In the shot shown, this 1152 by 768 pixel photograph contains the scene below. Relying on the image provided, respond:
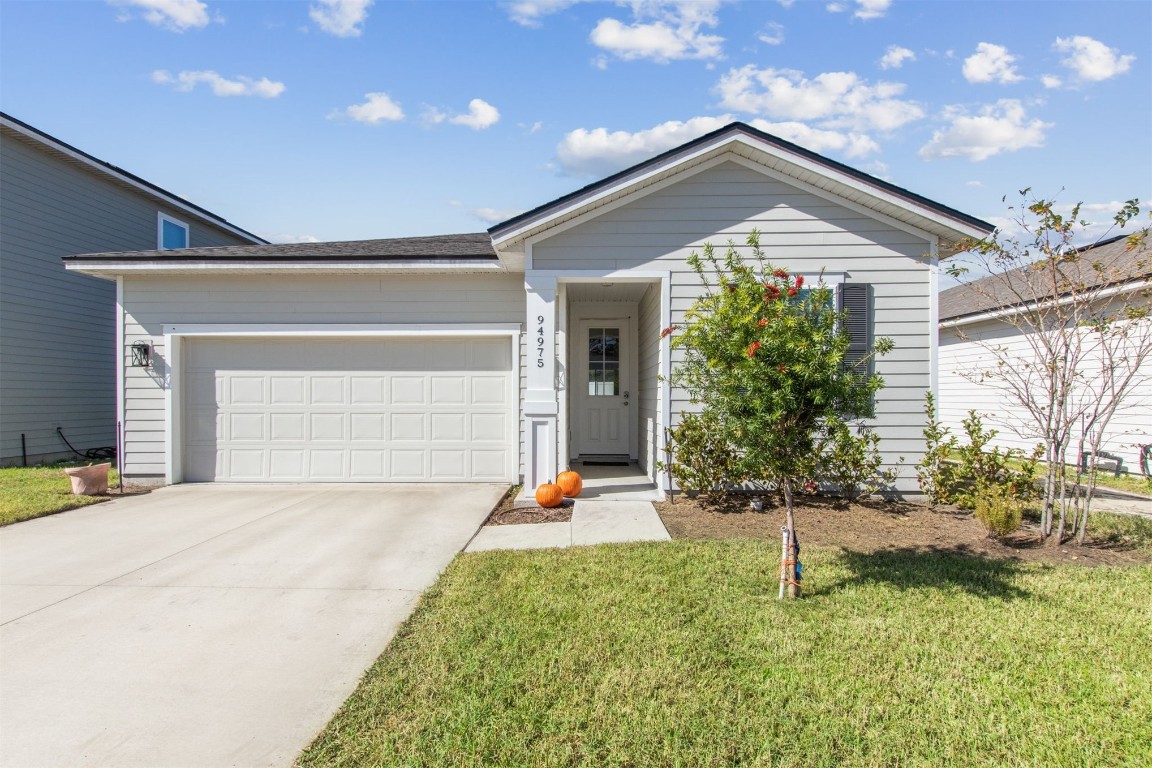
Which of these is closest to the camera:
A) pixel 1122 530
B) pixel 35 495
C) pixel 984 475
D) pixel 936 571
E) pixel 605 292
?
pixel 936 571

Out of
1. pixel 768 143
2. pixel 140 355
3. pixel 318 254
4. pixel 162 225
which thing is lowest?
pixel 140 355

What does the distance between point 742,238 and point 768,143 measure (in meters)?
1.08

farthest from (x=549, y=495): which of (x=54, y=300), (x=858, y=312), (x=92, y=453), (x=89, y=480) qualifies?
(x=54, y=300)

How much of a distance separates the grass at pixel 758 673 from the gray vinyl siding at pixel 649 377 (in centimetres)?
352

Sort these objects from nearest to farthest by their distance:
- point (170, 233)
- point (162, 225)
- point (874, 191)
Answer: point (874, 191) < point (162, 225) < point (170, 233)

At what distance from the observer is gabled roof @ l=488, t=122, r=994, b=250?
6.75 meters

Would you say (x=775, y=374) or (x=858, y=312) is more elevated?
(x=858, y=312)

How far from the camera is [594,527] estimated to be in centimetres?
600

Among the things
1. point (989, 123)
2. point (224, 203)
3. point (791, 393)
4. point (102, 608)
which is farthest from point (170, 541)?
point (989, 123)

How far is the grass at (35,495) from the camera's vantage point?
6802 mm

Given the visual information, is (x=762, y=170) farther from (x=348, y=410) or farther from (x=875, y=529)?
(x=348, y=410)

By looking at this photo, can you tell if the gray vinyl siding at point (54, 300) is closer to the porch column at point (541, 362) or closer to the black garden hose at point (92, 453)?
the black garden hose at point (92, 453)

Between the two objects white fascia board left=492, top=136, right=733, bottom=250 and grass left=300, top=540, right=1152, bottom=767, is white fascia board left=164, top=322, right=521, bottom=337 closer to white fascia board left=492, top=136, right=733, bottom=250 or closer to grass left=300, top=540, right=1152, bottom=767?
white fascia board left=492, top=136, right=733, bottom=250

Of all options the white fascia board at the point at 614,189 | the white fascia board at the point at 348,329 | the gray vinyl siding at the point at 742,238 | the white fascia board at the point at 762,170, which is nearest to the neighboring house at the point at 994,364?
the gray vinyl siding at the point at 742,238
